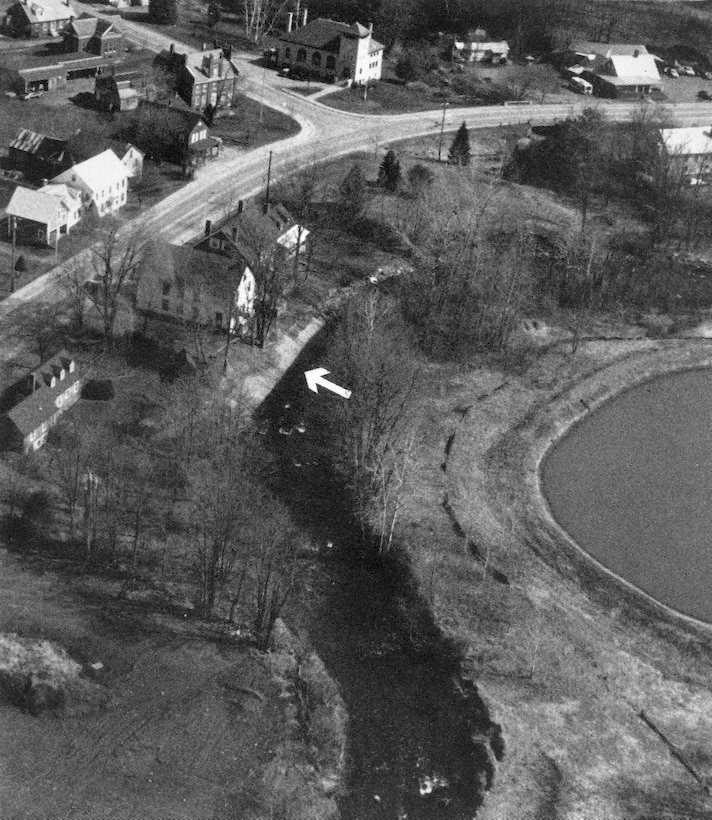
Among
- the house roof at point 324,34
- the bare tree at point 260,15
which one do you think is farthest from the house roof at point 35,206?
the bare tree at point 260,15

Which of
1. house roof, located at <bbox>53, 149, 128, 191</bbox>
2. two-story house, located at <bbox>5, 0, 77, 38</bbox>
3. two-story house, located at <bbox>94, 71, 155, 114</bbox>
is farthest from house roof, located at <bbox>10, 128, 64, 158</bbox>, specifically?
two-story house, located at <bbox>5, 0, 77, 38</bbox>

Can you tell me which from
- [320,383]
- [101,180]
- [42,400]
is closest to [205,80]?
[101,180]

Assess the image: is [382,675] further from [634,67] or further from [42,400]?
[634,67]

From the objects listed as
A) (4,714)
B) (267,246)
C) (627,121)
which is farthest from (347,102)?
(4,714)

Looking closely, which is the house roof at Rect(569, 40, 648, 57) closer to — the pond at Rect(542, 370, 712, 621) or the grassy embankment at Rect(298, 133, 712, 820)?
the grassy embankment at Rect(298, 133, 712, 820)

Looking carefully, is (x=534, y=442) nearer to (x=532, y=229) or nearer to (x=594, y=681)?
(x=594, y=681)

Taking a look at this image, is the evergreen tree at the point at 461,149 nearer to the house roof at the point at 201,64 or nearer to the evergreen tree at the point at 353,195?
the evergreen tree at the point at 353,195
